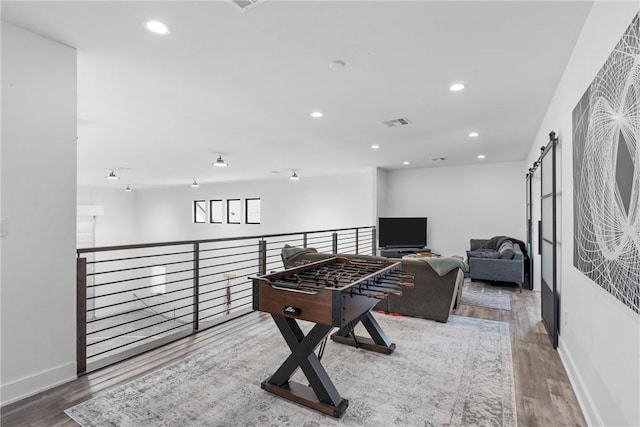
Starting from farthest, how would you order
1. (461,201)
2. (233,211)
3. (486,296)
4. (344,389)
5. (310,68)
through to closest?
(233,211), (461,201), (486,296), (310,68), (344,389)

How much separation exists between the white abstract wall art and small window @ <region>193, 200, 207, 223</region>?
1082 cm

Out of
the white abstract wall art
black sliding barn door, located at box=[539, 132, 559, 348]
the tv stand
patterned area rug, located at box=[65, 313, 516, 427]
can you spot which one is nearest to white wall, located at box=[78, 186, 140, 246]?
the tv stand

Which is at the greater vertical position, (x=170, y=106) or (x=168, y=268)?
(x=170, y=106)

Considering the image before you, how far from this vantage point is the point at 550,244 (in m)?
3.23

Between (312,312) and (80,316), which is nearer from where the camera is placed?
(312,312)

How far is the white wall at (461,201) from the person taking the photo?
696 cm

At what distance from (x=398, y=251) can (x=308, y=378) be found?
544cm

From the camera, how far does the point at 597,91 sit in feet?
5.94

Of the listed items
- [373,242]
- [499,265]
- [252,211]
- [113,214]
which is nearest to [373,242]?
[373,242]

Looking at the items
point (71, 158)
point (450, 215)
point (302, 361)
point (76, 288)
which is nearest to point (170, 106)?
point (71, 158)

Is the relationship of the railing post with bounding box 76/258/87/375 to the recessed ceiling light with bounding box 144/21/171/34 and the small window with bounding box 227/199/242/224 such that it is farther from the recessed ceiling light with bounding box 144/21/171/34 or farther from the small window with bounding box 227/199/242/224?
the small window with bounding box 227/199/242/224

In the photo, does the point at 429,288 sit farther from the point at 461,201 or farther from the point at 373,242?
the point at 461,201

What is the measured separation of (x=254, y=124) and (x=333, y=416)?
3.44m

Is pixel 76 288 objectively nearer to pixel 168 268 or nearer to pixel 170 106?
pixel 170 106
